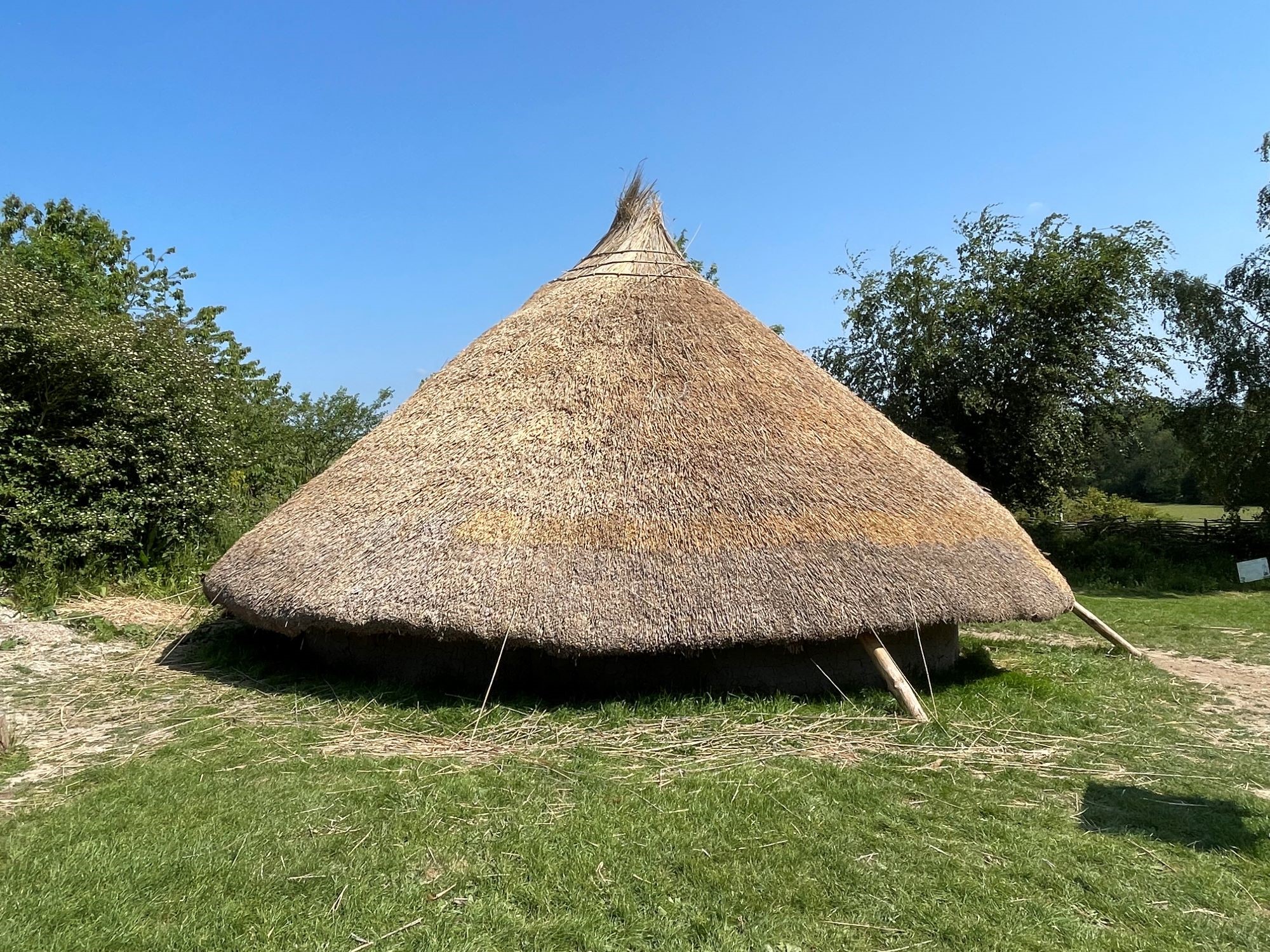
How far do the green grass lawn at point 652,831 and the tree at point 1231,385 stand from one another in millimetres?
14275

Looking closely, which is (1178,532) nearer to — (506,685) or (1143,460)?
(506,685)

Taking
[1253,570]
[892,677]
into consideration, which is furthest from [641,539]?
[1253,570]

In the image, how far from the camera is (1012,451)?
19.5 m

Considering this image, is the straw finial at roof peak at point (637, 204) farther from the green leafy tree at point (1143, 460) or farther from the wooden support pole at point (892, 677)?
the green leafy tree at point (1143, 460)

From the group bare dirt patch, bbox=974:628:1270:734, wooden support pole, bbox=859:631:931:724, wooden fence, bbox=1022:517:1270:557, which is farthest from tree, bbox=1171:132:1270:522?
wooden support pole, bbox=859:631:931:724

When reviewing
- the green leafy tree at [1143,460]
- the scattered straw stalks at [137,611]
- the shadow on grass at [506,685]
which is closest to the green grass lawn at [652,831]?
the shadow on grass at [506,685]

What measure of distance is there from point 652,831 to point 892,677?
9.01ft

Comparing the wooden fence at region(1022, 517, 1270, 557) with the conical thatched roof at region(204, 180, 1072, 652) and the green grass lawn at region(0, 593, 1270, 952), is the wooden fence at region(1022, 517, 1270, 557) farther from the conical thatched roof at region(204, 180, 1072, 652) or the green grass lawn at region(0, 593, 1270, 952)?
the green grass lawn at region(0, 593, 1270, 952)

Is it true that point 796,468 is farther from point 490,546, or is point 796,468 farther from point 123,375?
point 123,375

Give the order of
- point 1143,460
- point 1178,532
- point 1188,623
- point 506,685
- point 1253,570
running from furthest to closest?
1. point 1143,460
2. point 1178,532
3. point 1253,570
4. point 1188,623
5. point 506,685

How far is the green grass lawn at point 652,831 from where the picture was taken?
336 centimetres

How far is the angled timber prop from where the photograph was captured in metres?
5.94

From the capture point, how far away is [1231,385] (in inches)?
706

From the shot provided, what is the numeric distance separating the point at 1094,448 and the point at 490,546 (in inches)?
734
